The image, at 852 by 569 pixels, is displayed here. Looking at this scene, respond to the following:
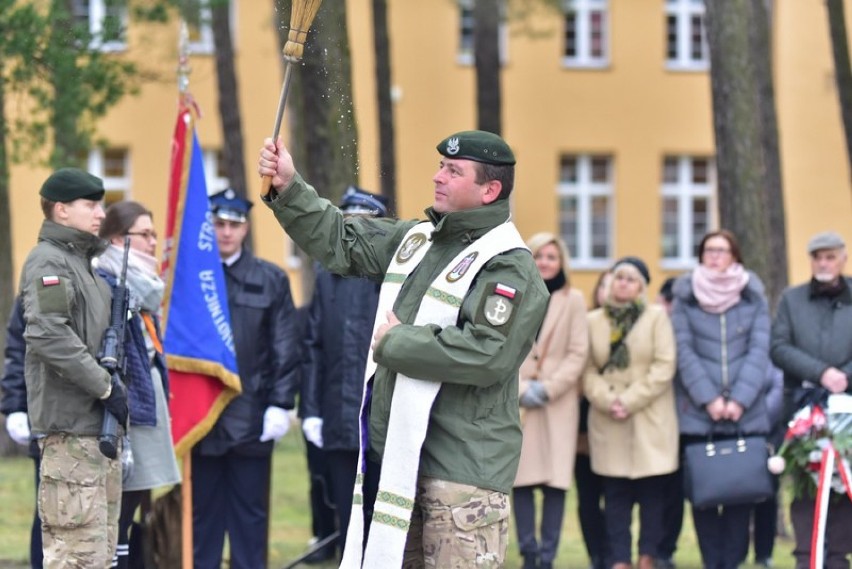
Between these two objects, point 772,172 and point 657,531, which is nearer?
point 657,531

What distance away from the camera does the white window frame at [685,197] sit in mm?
29938

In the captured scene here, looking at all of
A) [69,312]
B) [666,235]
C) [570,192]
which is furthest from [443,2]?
[69,312]

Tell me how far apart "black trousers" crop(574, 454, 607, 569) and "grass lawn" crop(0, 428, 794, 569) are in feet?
0.94

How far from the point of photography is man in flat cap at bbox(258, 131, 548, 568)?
5.68 m

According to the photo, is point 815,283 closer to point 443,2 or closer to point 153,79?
point 153,79

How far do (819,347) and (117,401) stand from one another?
14.0 ft

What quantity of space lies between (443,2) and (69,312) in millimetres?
21819

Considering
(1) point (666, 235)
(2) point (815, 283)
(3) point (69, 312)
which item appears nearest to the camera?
(3) point (69, 312)

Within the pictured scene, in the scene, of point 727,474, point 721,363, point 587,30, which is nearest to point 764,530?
point 727,474

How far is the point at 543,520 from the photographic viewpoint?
992 cm

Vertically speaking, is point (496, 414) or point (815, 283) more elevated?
point (815, 283)

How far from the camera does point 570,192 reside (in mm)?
29797

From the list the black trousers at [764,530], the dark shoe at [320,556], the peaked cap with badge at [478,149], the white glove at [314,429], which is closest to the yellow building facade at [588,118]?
the black trousers at [764,530]

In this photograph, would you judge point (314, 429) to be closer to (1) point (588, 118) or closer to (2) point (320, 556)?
(2) point (320, 556)
